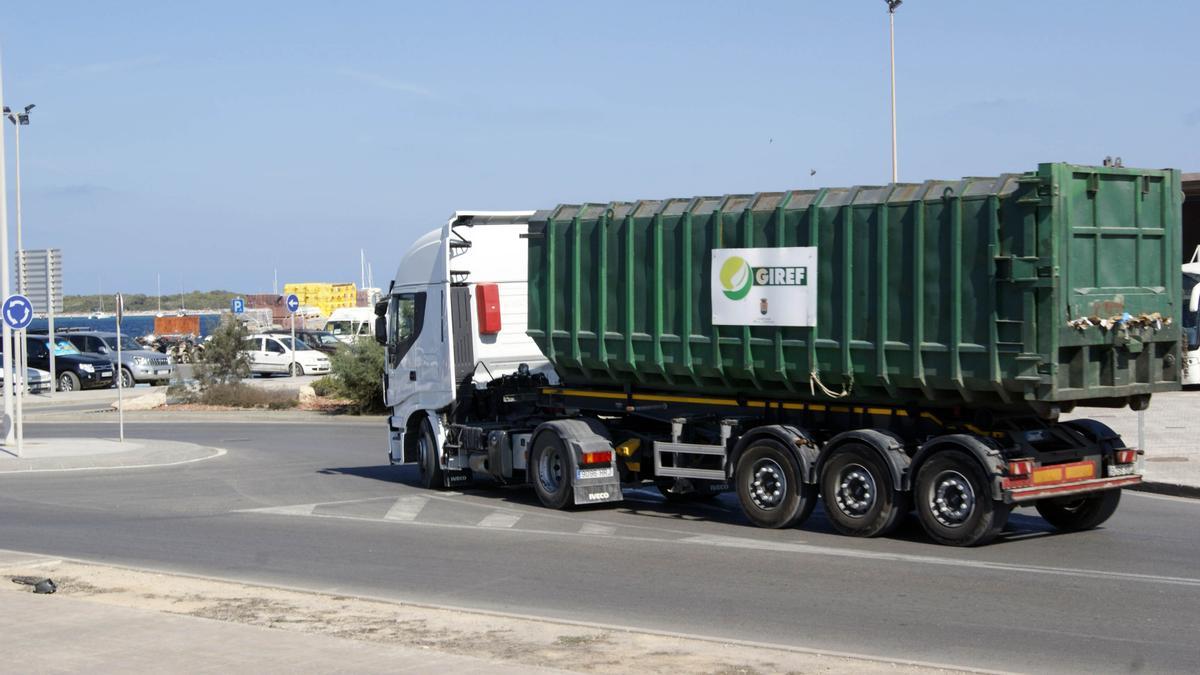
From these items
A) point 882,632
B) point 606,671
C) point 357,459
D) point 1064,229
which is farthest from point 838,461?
point 357,459

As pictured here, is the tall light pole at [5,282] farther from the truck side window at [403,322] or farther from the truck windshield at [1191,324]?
the truck windshield at [1191,324]

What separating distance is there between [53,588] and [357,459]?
12119mm

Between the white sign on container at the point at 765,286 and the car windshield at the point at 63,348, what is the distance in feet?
125

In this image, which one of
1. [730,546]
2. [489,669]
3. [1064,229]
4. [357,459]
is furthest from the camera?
[357,459]

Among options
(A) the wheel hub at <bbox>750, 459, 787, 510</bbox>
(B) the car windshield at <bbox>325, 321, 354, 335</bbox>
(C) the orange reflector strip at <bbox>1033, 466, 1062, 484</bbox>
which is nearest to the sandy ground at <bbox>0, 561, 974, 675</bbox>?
(C) the orange reflector strip at <bbox>1033, 466, 1062, 484</bbox>

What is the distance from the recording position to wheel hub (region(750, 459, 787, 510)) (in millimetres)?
13445

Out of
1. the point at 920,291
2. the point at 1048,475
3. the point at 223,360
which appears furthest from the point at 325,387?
the point at 1048,475

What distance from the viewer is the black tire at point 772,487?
43.5 ft

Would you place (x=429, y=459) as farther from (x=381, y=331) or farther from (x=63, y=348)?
(x=63, y=348)

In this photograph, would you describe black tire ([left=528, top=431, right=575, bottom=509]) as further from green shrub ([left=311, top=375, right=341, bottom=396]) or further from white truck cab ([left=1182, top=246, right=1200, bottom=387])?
green shrub ([left=311, top=375, right=341, bottom=396])

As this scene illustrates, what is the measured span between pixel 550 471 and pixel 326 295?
9467 centimetres

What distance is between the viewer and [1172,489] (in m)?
16.0

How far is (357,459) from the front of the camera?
74.0ft

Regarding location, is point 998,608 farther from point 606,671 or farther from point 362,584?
point 362,584
